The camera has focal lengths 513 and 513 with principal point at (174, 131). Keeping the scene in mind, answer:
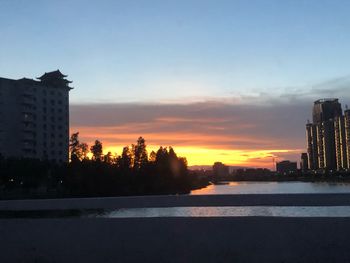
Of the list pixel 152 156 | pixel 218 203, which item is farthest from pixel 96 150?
pixel 218 203

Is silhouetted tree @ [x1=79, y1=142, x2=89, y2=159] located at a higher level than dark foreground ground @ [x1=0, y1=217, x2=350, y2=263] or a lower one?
higher

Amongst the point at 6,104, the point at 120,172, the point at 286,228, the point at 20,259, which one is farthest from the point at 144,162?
the point at 20,259

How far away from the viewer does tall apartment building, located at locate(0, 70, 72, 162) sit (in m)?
145

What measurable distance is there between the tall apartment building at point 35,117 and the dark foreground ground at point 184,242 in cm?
11274

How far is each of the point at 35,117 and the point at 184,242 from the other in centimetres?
13249

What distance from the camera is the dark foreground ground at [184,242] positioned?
2045 centimetres

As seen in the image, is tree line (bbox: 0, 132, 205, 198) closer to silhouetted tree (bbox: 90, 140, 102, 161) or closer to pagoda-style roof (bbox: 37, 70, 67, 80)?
silhouetted tree (bbox: 90, 140, 102, 161)

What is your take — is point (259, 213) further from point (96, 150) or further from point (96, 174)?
point (96, 150)

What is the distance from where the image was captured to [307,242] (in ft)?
79.8

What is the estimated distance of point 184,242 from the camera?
82.9 feet

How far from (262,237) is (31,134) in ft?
425

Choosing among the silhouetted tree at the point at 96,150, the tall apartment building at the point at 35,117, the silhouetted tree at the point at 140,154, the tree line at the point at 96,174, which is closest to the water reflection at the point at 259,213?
the tree line at the point at 96,174

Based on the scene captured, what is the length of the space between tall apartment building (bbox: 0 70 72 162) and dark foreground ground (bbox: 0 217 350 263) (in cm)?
11274

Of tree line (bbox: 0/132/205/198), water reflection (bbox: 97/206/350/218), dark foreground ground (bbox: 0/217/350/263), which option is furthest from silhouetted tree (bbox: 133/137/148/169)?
dark foreground ground (bbox: 0/217/350/263)
